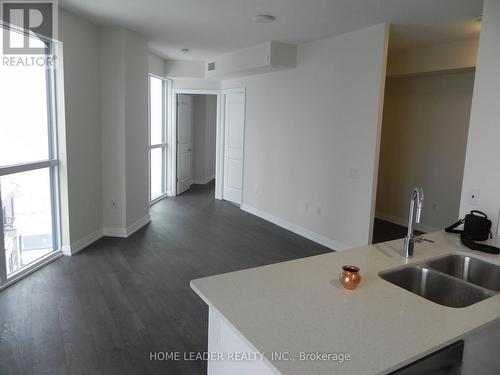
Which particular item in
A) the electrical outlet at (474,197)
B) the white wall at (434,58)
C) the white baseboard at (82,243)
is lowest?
the white baseboard at (82,243)

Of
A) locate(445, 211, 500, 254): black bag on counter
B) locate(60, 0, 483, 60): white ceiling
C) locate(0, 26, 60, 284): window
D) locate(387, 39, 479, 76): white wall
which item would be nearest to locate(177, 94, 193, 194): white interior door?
locate(60, 0, 483, 60): white ceiling

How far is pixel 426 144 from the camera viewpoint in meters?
5.64

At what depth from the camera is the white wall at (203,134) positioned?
8.75 meters

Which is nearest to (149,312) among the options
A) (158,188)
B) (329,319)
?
(329,319)

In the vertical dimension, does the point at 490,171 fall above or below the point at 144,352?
above

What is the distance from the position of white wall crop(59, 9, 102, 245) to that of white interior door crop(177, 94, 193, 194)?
→ 9.59ft

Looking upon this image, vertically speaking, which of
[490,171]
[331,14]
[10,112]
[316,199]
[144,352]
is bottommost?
[144,352]

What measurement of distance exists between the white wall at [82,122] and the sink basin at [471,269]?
3828 millimetres

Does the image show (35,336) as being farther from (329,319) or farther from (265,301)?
(329,319)

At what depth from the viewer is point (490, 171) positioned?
2686 millimetres

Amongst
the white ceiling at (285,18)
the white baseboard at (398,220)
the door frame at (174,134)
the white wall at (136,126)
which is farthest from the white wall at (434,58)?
the white wall at (136,126)

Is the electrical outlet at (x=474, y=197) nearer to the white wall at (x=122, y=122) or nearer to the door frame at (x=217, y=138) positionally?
the white wall at (x=122, y=122)

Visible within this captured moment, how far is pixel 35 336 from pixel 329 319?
2.33 meters

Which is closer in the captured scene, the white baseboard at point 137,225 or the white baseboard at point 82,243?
the white baseboard at point 82,243
